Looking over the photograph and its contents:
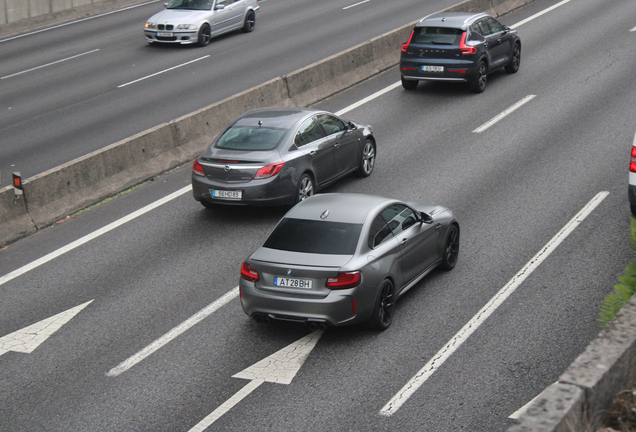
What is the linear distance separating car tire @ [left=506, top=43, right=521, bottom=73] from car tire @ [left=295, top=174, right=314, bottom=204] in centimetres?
1016

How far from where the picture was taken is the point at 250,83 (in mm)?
20969

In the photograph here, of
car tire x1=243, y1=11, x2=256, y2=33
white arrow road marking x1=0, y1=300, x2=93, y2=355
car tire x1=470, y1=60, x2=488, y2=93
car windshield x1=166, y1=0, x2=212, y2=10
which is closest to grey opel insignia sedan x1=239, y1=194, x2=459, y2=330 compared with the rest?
white arrow road marking x1=0, y1=300, x2=93, y2=355

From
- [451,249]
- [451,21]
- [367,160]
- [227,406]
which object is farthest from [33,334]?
[451,21]

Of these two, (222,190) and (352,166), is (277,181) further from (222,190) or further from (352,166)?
(352,166)

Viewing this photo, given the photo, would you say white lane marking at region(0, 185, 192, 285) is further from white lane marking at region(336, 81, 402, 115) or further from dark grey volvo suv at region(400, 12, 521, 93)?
dark grey volvo suv at region(400, 12, 521, 93)

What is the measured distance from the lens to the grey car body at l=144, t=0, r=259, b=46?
85.1 ft

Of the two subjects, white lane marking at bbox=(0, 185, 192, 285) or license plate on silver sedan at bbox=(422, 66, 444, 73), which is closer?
white lane marking at bbox=(0, 185, 192, 285)

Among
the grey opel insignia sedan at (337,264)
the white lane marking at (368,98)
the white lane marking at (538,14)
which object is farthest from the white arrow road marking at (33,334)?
the white lane marking at (538,14)

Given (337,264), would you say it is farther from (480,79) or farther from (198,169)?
(480,79)

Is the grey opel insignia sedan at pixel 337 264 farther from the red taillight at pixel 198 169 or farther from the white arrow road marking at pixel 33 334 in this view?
the red taillight at pixel 198 169

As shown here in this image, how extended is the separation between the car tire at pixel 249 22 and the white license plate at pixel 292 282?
68.2 ft

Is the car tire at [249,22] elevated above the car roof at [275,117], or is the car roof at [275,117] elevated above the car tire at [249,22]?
the car roof at [275,117]

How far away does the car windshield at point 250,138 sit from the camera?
42.0ft

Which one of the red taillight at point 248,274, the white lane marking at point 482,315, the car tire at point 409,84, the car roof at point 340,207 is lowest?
the white lane marking at point 482,315
